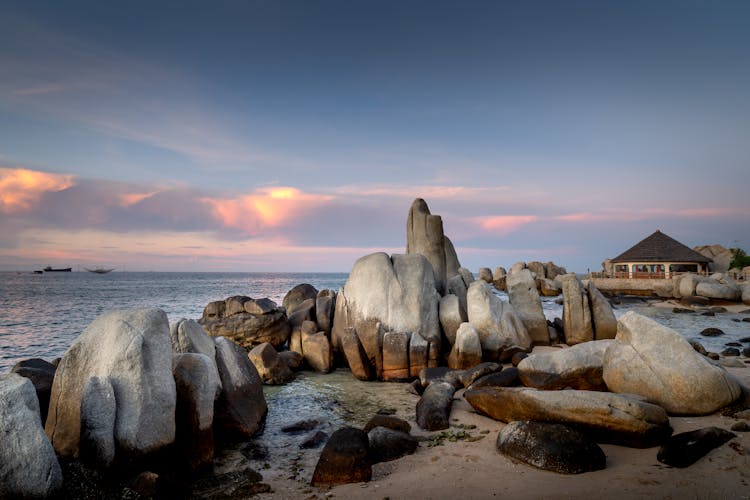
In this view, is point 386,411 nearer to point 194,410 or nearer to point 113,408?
point 194,410

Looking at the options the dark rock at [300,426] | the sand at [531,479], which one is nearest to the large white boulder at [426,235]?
the dark rock at [300,426]

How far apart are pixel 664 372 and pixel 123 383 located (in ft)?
35.4

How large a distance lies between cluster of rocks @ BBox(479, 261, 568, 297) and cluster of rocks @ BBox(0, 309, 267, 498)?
54092 mm

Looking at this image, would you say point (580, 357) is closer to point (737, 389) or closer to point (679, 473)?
point (737, 389)

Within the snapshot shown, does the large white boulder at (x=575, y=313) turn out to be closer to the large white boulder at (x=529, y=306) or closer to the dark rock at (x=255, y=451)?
the large white boulder at (x=529, y=306)

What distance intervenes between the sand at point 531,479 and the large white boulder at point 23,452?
9.88 feet

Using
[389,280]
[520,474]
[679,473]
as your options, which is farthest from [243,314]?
[679,473]

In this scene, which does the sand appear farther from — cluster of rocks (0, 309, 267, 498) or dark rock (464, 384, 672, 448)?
cluster of rocks (0, 309, 267, 498)

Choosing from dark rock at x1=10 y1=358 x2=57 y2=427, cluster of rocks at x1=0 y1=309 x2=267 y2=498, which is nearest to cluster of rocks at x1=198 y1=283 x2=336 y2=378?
dark rock at x1=10 y1=358 x2=57 y2=427

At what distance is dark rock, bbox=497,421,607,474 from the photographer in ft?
23.6

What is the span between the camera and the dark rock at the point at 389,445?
8.52 m

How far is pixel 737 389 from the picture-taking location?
975 cm

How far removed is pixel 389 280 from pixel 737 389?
1101 cm

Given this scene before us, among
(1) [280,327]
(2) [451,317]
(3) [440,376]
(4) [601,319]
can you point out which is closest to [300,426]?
(3) [440,376]
